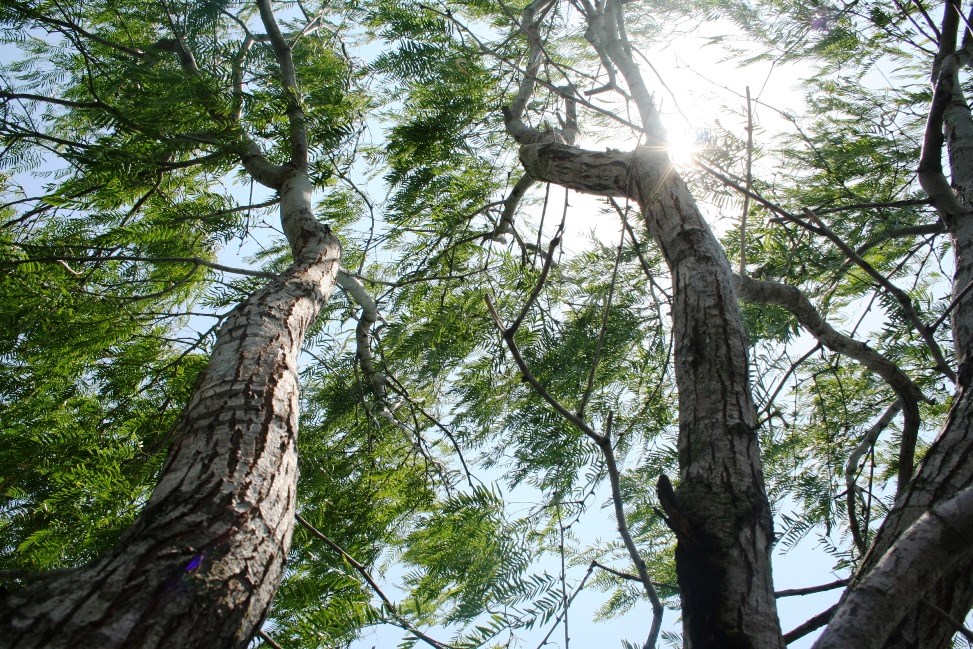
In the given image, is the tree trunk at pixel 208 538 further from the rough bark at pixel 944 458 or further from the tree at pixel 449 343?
the rough bark at pixel 944 458

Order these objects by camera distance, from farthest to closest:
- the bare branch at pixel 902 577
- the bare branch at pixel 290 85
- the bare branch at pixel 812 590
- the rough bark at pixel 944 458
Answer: the bare branch at pixel 290 85 → the bare branch at pixel 812 590 → the rough bark at pixel 944 458 → the bare branch at pixel 902 577

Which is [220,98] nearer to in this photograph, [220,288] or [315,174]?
[315,174]

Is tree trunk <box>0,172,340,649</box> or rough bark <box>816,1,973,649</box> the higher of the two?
rough bark <box>816,1,973,649</box>

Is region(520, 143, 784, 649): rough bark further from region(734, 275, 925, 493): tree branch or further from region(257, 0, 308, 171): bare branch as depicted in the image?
region(257, 0, 308, 171): bare branch

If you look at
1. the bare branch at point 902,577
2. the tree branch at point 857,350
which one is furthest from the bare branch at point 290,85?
the bare branch at point 902,577

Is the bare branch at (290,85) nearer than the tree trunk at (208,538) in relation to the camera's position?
No

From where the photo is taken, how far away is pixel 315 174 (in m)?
3.12

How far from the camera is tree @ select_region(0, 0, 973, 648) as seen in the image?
113 cm

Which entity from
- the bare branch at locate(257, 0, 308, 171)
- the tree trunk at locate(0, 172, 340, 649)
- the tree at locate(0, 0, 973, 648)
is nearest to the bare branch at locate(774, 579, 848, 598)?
the tree at locate(0, 0, 973, 648)

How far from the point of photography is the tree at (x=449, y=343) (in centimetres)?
113

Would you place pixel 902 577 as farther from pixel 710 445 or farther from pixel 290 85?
pixel 290 85

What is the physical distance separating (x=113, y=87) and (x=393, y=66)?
48.4 inches

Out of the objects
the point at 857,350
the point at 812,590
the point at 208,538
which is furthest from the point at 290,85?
the point at 812,590

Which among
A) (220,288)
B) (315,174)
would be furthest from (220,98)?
(220,288)
